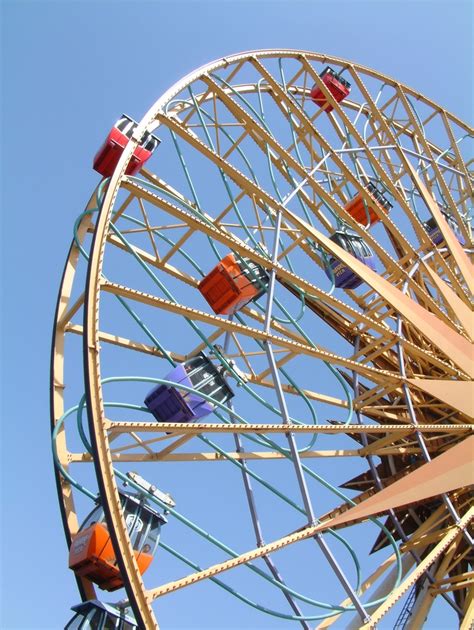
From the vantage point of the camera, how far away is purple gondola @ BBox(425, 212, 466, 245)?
655 inches

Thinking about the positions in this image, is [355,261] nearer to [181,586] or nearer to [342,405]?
[342,405]

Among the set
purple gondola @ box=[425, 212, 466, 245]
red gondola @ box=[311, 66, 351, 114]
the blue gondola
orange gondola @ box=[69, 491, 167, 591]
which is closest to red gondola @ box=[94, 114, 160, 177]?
orange gondola @ box=[69, 491, 167, 591]

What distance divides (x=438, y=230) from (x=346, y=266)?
5258mm

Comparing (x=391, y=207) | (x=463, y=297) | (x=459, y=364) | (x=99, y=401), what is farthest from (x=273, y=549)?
(x=391, y=207)

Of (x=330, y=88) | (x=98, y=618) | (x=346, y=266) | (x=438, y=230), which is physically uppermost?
(x=330, y=88)

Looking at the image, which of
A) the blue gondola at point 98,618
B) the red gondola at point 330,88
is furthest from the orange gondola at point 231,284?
the red gondola at point 330,88

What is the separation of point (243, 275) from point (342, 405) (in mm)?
3444

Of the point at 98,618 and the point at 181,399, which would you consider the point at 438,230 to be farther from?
the point at 98,618

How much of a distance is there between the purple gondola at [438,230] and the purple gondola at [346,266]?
156 inches

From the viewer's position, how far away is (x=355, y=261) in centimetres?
1196

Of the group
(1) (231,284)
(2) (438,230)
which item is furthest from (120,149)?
(2) (438,230)

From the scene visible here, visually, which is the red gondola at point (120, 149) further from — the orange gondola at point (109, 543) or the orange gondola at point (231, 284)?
the orange gondola at point (109, 543)

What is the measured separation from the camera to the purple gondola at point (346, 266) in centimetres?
1257

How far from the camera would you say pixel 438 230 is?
1647 cm
